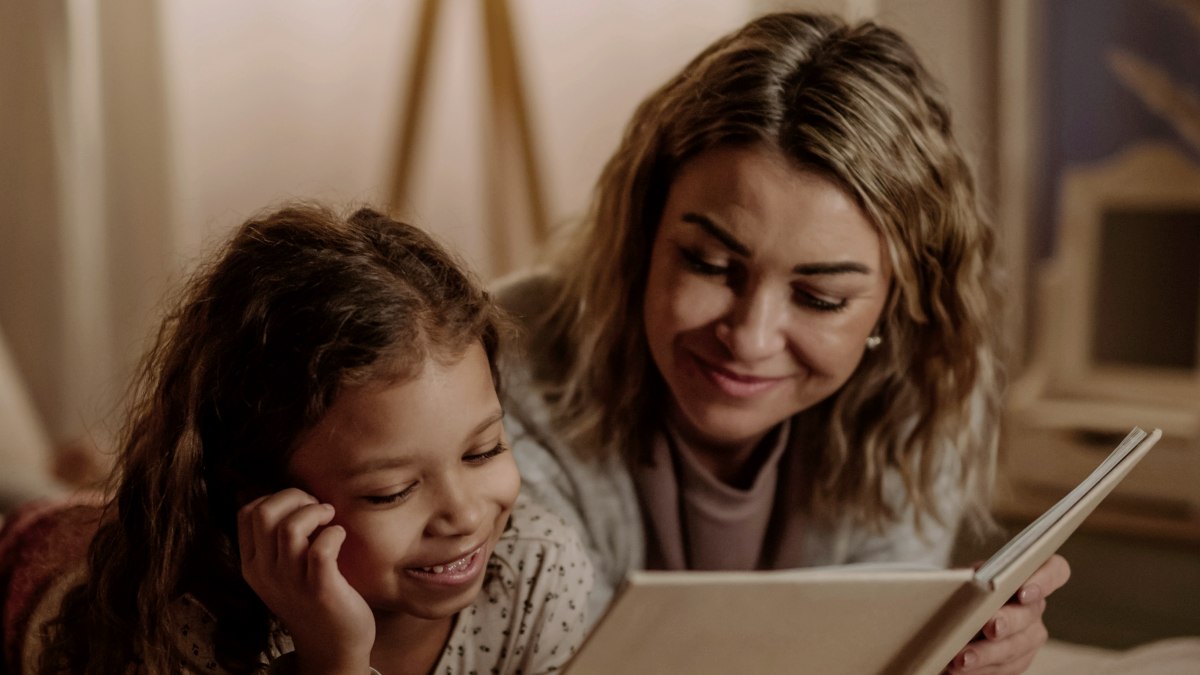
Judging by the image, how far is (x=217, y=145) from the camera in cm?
359

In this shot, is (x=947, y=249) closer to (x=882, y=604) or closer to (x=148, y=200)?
(x=882, y=604)

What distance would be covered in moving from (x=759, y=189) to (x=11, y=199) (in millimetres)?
2795

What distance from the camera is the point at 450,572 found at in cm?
102

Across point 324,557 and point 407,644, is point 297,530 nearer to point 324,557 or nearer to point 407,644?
point 324,557

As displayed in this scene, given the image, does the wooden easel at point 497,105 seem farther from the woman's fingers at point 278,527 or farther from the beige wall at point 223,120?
the woman's fingers at point 278,527

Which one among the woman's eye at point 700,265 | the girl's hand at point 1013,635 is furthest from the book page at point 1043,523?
the woman's eye at point 700,265

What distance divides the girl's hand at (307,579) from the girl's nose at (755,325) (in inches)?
18.7

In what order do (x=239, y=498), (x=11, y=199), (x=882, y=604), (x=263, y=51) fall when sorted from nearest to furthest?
1. (x=882, y=604)
2. (x=239, y=498)
3. (x=11, y=199)
4. (x=263, y=51)

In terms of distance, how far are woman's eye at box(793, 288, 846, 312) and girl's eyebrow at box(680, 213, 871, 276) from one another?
0.04m

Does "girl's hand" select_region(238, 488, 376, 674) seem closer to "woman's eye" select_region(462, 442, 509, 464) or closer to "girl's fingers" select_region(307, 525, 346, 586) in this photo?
"girl's fingers" select_region(307, 525, 346, 586)

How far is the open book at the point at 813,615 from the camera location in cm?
76

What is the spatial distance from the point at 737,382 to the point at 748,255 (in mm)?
156

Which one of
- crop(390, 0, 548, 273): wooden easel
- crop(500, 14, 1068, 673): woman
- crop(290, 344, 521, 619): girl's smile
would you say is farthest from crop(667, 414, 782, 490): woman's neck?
crop(390, 0, 548, 273): wooden easel

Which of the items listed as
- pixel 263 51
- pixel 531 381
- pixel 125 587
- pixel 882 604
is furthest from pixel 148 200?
pixel 882 604
